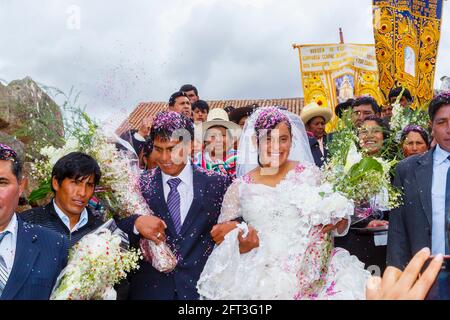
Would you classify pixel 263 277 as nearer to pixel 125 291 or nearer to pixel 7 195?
pixel 125 291

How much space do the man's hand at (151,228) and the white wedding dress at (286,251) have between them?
0.40 meters

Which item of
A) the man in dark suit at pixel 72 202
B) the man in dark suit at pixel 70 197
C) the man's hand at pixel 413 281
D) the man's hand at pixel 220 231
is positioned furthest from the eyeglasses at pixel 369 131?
the man's hand at pixel 413 281

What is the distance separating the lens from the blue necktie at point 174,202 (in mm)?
3869

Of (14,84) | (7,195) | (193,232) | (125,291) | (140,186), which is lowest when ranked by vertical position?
(125,291)

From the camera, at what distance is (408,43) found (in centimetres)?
1046

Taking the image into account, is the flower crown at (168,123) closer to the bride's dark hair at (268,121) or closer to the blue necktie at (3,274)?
the bride's dark hair at (268,121)

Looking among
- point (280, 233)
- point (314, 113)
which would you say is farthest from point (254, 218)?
point (314, 113)

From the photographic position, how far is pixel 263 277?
12.1 feet

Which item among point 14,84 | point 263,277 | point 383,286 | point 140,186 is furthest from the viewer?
point 14,84

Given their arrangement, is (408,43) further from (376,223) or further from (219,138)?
(376,223)

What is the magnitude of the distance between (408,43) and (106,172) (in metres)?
8.38
